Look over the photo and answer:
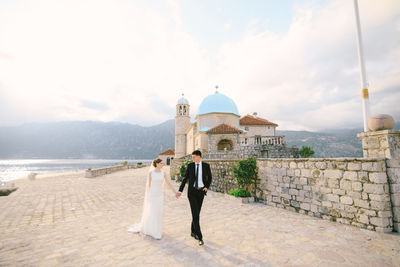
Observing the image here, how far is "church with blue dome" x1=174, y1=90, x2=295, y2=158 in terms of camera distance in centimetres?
2006

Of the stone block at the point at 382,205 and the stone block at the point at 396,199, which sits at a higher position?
the stone block at the point at 396,199

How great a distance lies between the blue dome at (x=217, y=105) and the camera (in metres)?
27.5

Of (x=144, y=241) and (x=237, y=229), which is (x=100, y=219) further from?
(x=237, y=229)

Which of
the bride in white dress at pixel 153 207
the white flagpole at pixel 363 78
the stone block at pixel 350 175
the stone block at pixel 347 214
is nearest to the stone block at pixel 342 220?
the stone block at pixel 347 214

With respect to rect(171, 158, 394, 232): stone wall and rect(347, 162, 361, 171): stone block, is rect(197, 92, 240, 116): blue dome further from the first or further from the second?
rect(347, 162, 361, 171): stone block

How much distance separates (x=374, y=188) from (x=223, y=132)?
18.7 m

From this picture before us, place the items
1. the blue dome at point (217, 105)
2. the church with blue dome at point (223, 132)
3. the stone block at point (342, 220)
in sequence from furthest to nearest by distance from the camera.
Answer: the blue dome at point (217, 105)
the church with blue dome at point (223, 132)
the stone block at point (342, 220)

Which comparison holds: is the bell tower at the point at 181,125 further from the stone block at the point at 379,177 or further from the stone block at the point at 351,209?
the stone block at the point at 379,177

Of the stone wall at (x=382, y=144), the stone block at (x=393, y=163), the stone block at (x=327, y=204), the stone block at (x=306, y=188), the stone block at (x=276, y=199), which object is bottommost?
the stone block at (x=276, y=199)

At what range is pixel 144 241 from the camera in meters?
4.14

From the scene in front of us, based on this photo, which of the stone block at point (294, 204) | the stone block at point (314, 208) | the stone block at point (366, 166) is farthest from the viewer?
the stone block at point (294, 204)

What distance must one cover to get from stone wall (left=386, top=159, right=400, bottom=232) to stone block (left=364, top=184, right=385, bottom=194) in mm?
258

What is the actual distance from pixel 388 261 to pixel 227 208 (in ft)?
14.7

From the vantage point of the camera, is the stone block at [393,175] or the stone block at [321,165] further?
the stone block at [321,165]
